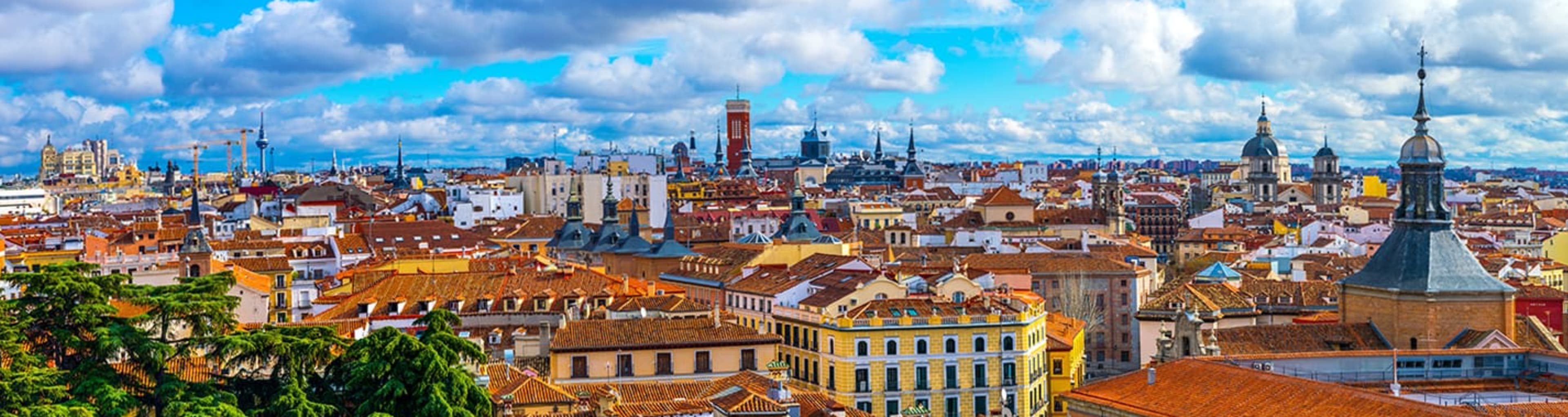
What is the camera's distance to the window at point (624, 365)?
47.1 metres

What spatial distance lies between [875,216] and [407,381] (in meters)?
102

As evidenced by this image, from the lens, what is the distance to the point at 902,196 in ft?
563

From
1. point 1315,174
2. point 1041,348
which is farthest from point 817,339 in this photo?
point 1315,174

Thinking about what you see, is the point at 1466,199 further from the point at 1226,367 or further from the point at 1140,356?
the point at 1226,367

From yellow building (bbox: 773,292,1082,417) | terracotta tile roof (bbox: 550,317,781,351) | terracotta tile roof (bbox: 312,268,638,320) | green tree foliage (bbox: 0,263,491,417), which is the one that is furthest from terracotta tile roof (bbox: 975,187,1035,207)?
green tree foliage (bbox: 0,263,491,417)

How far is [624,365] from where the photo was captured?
47.2 metres

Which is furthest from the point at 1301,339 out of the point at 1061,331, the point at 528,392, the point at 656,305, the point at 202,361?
the point at 202,361

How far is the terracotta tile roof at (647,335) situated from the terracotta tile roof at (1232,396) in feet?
44.3

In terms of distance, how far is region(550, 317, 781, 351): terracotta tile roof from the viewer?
4712cm

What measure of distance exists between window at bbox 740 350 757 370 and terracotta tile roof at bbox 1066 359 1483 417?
43.5 ft

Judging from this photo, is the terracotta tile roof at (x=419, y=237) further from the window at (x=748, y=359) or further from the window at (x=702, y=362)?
the window at (x=702, y=362)

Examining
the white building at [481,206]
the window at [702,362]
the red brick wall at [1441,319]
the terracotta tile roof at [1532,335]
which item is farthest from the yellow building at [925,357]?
the white building at [481,206]

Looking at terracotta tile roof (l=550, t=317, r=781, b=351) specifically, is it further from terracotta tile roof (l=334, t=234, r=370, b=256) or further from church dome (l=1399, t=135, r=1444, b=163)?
terracotta tile roof (l=334, t=234, r=370, b=256)

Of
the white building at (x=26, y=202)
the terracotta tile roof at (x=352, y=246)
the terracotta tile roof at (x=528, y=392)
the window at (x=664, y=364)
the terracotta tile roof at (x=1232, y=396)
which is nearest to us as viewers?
the terracotta tile roof at (x=1232, y=396)
